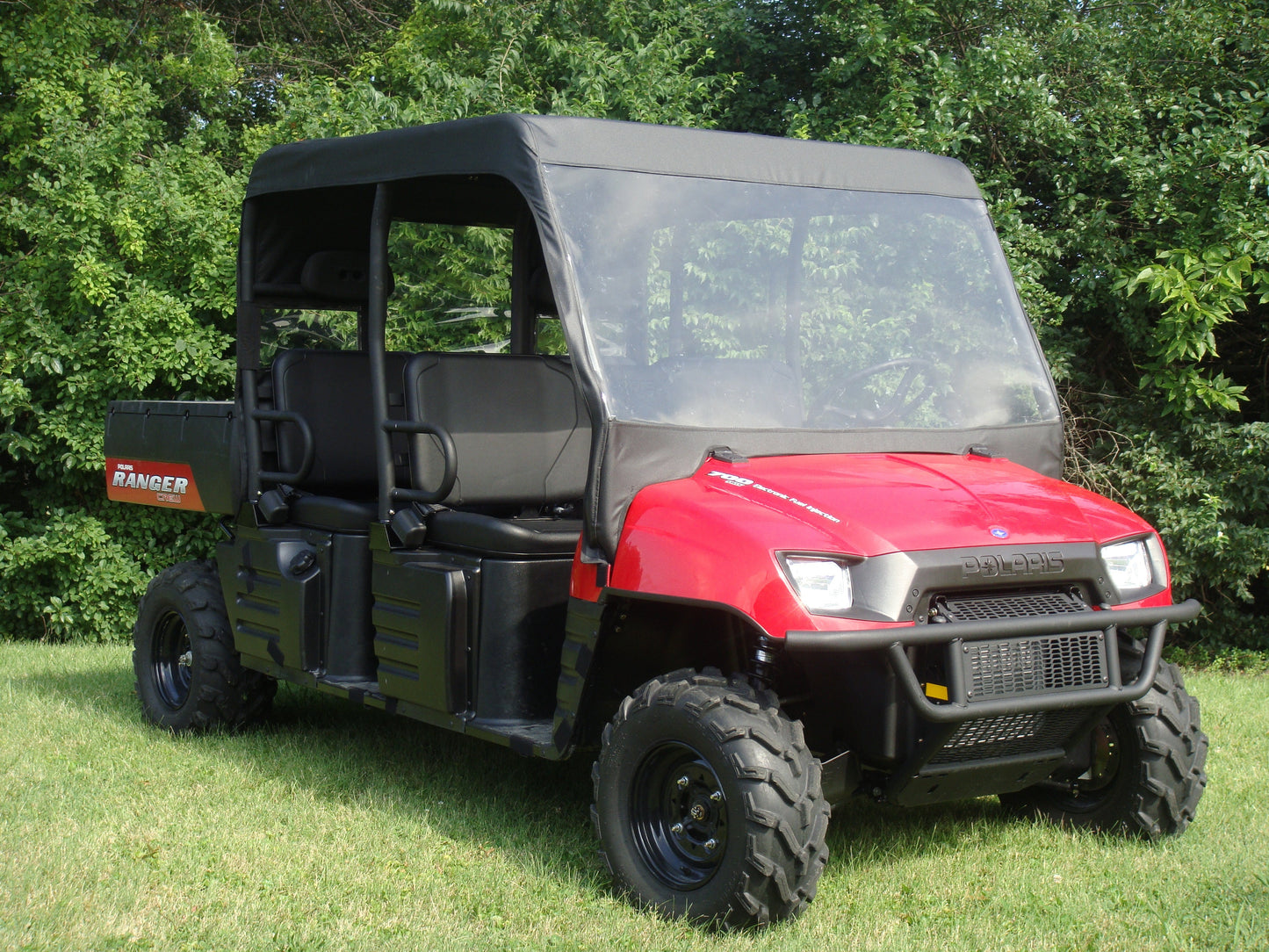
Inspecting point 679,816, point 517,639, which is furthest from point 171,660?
point 679,816

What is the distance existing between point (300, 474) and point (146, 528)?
18.5ft

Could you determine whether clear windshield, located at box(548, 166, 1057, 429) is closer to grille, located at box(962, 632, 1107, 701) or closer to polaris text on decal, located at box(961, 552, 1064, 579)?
polaris text on decal, located at box(961, 552, 1064, 579)

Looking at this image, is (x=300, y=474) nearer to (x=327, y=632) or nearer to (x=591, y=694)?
(x=327, y=632)

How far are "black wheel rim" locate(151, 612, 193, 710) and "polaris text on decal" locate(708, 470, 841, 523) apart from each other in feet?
11.1

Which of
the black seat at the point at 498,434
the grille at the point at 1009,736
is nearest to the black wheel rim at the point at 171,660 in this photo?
the black seat at the point at 498,434

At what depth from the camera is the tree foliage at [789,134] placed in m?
9.00

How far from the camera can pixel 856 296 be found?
464cm

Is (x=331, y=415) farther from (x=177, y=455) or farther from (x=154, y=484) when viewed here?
(x=154, y=484)

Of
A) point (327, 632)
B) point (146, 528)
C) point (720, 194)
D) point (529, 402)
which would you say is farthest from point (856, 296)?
point (146, 528)

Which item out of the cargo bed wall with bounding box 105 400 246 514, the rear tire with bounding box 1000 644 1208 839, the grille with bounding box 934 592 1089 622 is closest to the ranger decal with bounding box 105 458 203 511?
the cargo bed wall with bounding box 105 400 246 514

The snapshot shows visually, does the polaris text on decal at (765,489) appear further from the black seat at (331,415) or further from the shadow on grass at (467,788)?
the black seat at (331,415)

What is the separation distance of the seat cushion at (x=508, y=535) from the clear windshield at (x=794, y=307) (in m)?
0.69

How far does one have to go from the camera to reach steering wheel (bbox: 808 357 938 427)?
14.7ft

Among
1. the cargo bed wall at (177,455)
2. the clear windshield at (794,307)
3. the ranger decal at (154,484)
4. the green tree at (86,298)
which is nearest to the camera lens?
the clear windshield at (794,307)
